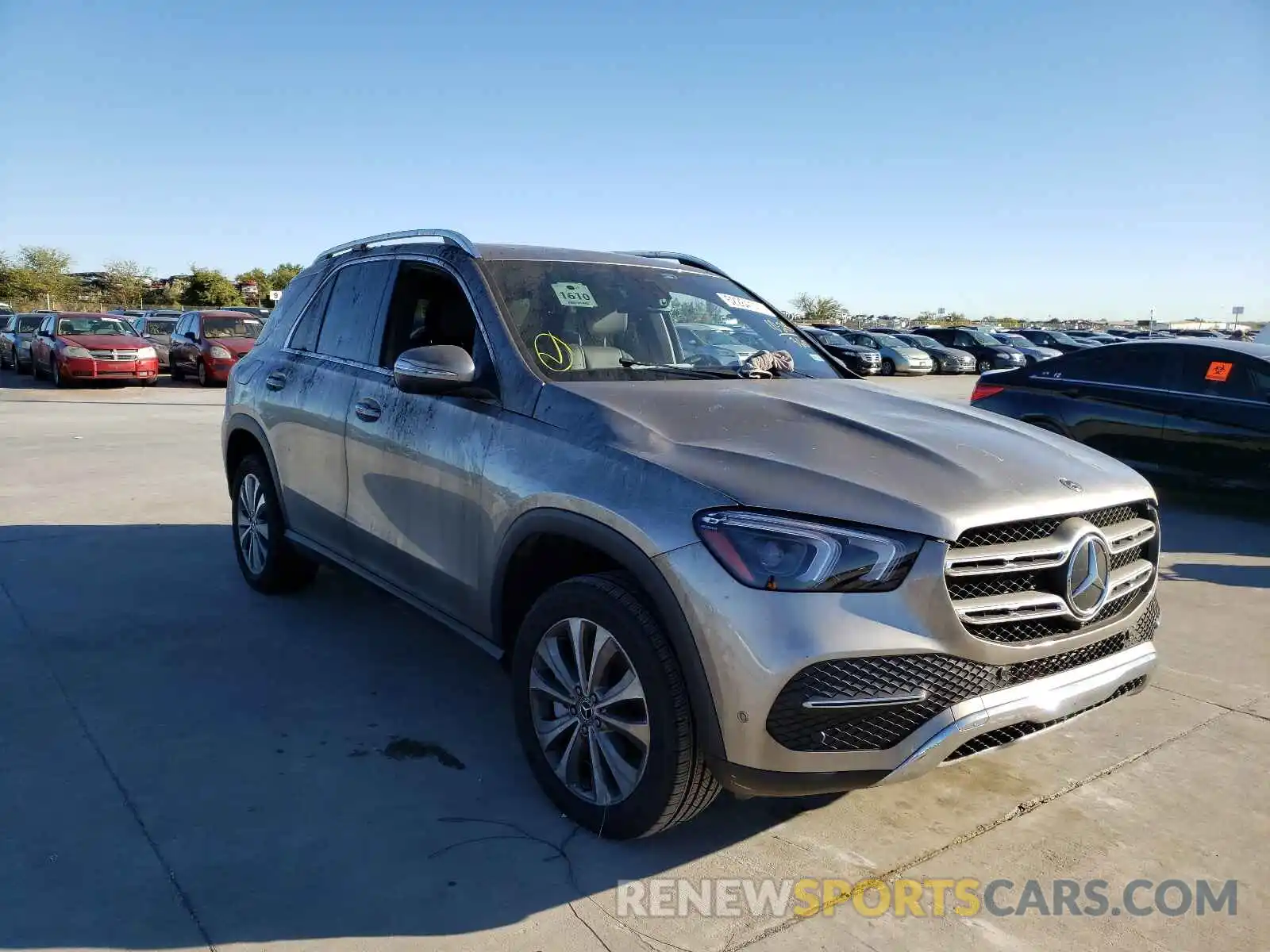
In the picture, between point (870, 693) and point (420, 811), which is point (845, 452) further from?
point (420, 811)

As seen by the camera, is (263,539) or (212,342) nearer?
(263,539)

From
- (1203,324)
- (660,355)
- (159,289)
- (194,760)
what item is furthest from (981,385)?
(1203,324)

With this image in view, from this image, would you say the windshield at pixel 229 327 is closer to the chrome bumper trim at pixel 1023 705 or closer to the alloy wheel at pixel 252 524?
the alloy wheel at pixel 252 524

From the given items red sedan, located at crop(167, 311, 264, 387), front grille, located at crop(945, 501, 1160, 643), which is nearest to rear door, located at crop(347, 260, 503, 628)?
front grille, located at crop(945, 501, 1160, 643)

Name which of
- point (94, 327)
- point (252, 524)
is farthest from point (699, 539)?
point (94, 327)

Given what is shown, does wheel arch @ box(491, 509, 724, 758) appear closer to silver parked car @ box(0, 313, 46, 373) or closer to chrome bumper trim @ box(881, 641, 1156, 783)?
chrome bumper trim @ box(881, 641, 1156, 783)

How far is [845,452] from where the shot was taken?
290 cm

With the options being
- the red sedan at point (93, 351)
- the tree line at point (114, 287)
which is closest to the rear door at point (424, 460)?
the red sedan at point (93, 351)

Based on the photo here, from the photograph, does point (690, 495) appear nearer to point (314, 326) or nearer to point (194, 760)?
point (194, 760)

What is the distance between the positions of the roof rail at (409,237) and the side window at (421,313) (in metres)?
0.13

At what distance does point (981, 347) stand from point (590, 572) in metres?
35.8

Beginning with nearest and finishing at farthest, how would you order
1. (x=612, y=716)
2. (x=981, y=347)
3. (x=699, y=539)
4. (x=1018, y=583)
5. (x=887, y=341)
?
(x=699, y=539) < (x=1018, y=583) < (x=612, y=716) < (x=887, y=341) < (x=981, y=347)

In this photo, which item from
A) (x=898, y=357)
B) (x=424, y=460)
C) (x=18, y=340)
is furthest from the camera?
(x=898, y=357)

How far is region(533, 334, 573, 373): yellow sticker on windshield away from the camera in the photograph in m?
3.47
